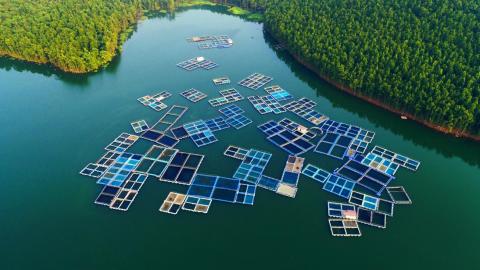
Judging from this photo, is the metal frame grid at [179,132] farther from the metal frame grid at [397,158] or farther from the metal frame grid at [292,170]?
the metal frame grid at [397,158]

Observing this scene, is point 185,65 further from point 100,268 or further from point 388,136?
point 100,268

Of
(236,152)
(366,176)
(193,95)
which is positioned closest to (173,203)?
(236,152)

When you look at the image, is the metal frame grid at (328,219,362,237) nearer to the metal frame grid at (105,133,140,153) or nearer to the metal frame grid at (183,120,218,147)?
the metal frame grid at (183,120,218,147)

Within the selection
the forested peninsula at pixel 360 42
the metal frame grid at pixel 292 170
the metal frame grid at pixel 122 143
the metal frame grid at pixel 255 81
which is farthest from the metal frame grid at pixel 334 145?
the metal frame grid at pixel 122 143

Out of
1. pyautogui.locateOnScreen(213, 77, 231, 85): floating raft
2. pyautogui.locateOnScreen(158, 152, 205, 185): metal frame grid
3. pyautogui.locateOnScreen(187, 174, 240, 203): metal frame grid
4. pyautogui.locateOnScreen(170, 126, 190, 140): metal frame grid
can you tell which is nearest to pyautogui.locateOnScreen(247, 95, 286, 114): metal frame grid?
pyautogui.locateOnScreen(213, 77, 231, 85): floating raft

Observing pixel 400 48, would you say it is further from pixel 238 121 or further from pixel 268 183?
pixel 268 183
